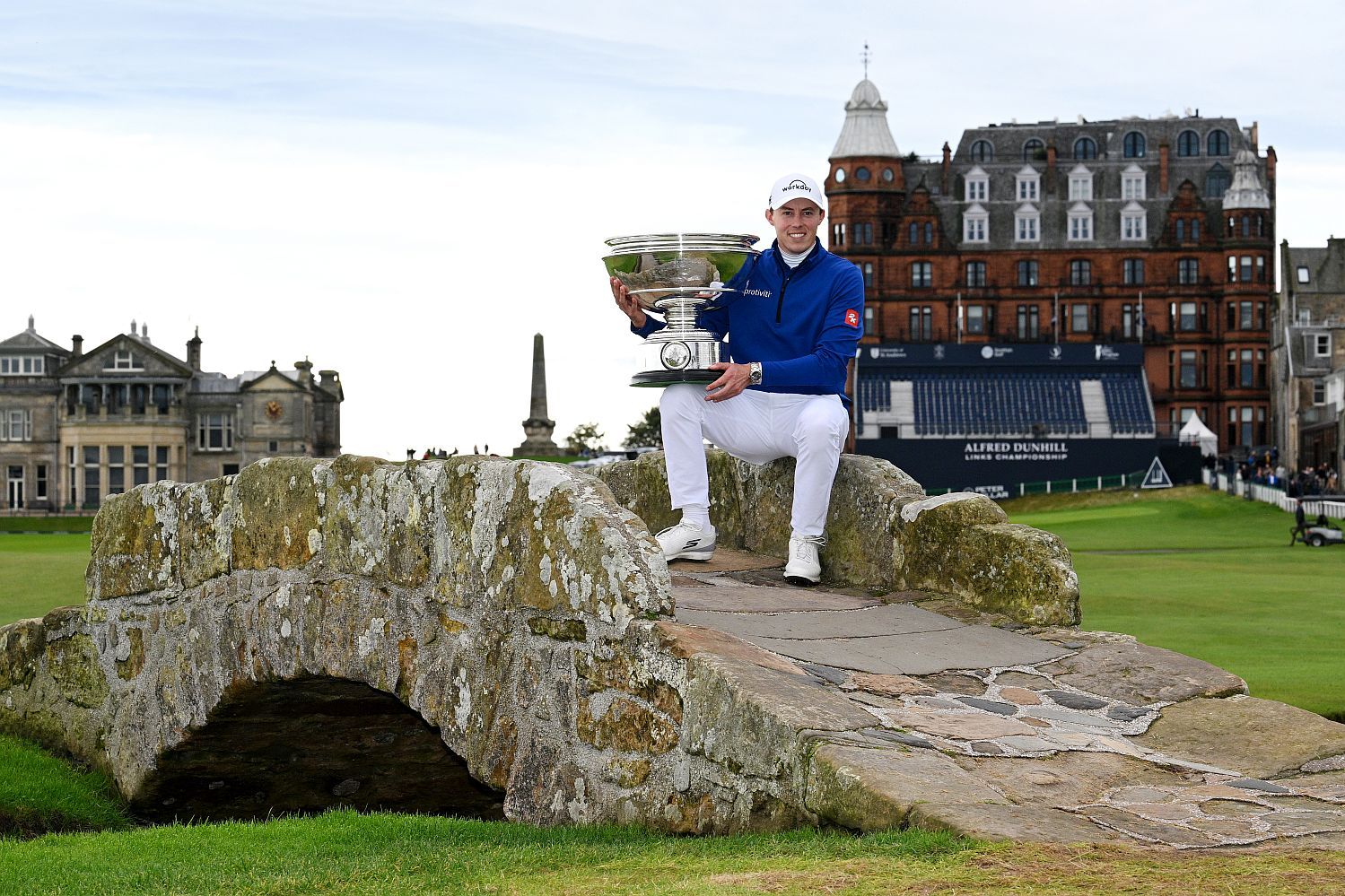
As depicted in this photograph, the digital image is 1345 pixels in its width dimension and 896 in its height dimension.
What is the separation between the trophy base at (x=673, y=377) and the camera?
9.62m

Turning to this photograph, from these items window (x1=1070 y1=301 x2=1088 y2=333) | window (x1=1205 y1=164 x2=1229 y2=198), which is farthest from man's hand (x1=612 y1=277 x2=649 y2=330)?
window (x1=1205 y1=164 x2=1229 y2=198)

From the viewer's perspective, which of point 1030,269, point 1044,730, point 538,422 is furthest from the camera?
point 1030,269

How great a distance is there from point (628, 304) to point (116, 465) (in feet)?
335

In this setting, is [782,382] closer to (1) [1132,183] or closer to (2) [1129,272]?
(2) [1129,272]

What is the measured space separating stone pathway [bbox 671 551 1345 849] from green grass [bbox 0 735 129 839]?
4.57 metres

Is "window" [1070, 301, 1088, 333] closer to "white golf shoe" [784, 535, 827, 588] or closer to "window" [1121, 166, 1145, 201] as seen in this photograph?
"window" [1121, 166, 1145, 201]

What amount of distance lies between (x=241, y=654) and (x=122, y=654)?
78.6 inches

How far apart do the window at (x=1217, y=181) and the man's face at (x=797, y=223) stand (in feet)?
317

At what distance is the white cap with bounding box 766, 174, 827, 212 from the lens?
9.57 metres

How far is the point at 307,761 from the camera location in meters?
12.1

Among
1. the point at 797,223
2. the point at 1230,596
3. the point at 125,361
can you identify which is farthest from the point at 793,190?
the point at 125,361

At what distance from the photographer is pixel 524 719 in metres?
7.62

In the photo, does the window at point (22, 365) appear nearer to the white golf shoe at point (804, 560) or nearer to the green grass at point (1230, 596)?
the green grass at point (1230, 596)

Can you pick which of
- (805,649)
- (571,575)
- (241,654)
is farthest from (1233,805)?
(241,654)
